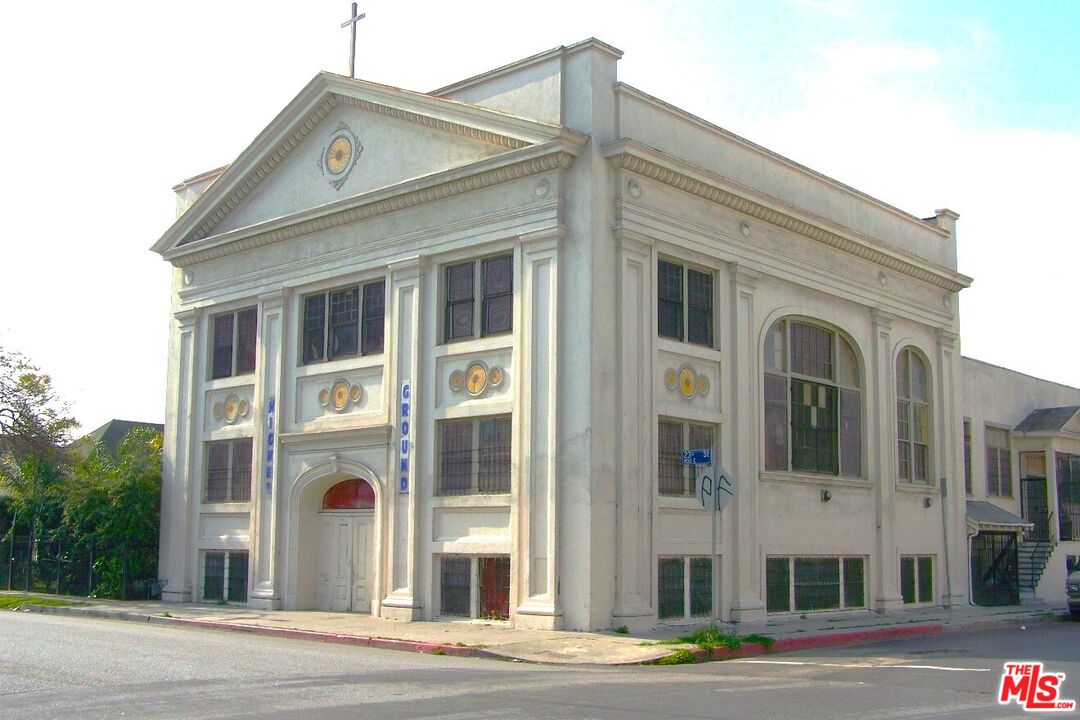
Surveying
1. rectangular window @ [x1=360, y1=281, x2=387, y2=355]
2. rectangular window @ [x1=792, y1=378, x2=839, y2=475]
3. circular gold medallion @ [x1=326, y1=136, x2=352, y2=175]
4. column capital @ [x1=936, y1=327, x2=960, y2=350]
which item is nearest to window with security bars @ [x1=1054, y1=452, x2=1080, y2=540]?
column capital @ [x1=936, y1=327, x2=960, y2=350]

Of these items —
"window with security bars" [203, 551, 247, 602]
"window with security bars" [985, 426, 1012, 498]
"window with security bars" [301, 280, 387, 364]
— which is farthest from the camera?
"window with security bars" [985, 426, 1012, 498]

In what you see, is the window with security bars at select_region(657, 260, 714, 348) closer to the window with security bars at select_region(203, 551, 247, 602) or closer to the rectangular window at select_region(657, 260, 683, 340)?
the rectangular window at select_region(657, 260, 683, 340)

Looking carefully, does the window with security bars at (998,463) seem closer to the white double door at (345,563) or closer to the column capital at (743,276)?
the column capital at (743,276)

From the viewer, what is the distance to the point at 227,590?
86.0 feet

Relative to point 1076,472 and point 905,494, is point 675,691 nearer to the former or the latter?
point 905,494

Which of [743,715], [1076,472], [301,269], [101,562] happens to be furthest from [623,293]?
[1076,472]

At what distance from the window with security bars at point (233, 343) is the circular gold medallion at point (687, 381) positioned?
10049 mm

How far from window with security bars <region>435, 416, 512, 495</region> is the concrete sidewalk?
7.97ft

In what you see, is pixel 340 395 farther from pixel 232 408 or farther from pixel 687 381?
pixel 687 381

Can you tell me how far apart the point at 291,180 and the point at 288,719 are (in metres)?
17.7

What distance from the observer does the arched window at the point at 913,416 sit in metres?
28.1

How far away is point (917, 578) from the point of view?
2775 centimetres

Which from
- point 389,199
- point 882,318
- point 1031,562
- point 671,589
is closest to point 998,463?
point 1031,562

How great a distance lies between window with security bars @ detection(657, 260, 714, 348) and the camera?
71.4ft
